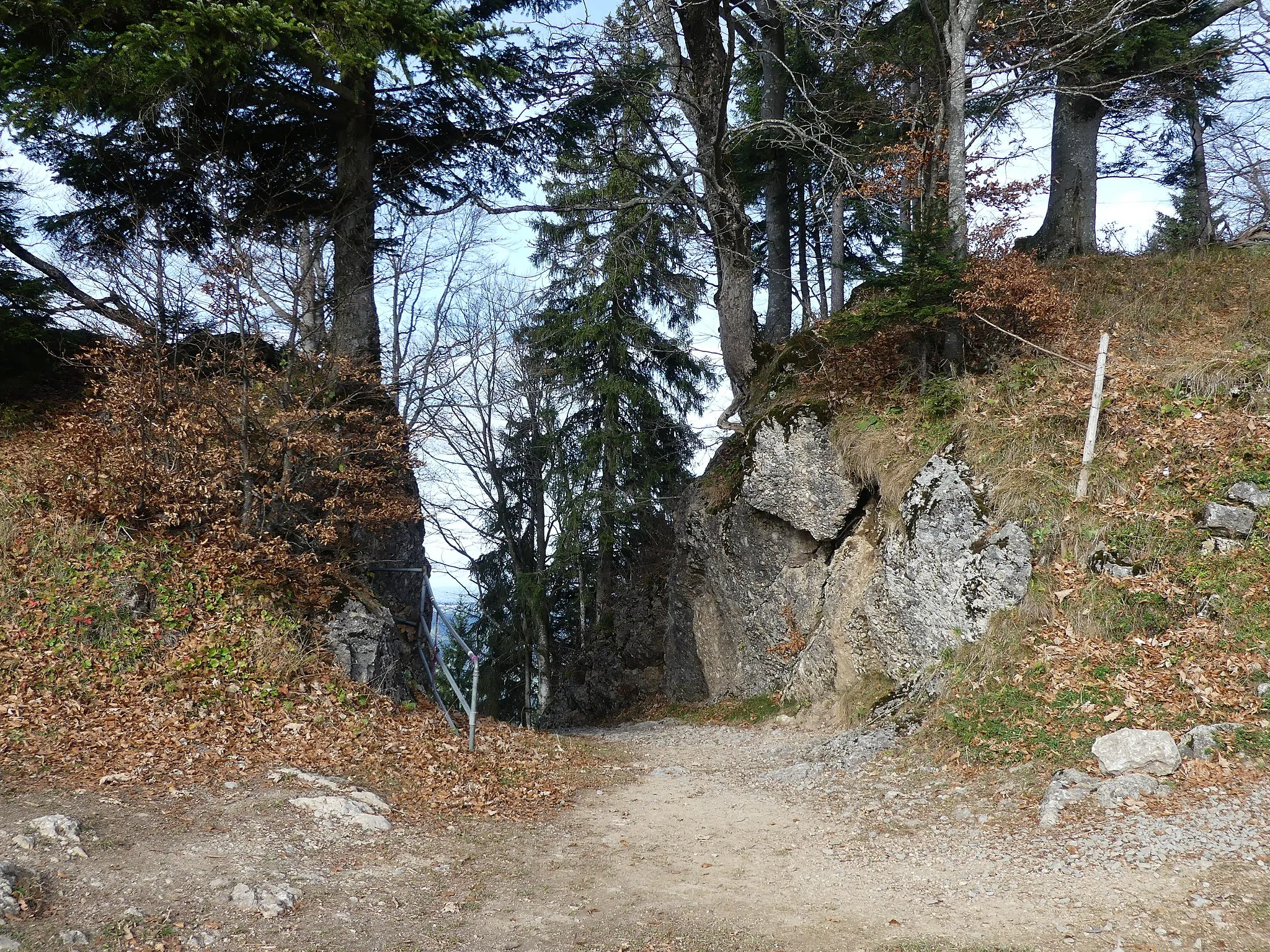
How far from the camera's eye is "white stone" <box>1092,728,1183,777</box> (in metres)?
5.94

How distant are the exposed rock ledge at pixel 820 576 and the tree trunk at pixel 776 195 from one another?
15.0 ft

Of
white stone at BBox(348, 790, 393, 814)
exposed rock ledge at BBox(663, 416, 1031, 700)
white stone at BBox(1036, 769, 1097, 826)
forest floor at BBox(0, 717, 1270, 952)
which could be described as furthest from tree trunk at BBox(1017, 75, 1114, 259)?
white stone at BBox(348, 790, 393, 814)

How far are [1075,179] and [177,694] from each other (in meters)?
15.9

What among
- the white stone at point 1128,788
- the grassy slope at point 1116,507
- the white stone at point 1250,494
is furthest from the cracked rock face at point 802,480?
the white stone at point 1128,788

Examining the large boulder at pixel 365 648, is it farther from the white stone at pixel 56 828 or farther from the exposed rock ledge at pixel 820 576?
the exposed rock ledge at pixel 820 576

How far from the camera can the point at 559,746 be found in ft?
31.6

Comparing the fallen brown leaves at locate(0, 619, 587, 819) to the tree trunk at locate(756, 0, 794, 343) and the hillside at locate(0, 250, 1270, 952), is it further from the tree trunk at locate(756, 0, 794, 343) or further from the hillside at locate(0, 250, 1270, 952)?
the tree trunk at locate(756, 0, 794, 343)

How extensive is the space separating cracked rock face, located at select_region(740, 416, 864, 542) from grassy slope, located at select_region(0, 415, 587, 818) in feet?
17.2

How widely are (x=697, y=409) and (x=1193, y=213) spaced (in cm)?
1370

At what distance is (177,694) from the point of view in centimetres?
707

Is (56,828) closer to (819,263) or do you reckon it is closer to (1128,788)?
(1128,788)

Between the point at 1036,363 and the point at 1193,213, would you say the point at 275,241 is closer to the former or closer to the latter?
the point at 1036,363

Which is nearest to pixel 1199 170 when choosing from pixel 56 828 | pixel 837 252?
pixel 837 252

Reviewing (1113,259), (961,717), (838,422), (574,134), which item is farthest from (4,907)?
(1113,259)
